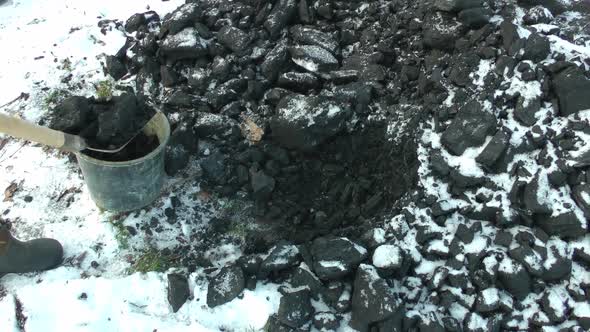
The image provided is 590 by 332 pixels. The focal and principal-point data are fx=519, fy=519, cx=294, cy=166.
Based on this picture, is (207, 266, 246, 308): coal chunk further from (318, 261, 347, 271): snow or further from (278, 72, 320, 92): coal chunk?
(278, 72, 320, 92): coal chunk

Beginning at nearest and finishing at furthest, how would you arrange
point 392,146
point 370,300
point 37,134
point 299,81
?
1. point 37,134
2. point 370,300
3. point 392,146
4. point 299,81

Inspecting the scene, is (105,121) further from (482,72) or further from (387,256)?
(482,72)

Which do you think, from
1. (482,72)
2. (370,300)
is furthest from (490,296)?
(482,72)

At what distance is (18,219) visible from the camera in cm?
366

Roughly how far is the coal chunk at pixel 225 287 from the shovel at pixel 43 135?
3.40 ft

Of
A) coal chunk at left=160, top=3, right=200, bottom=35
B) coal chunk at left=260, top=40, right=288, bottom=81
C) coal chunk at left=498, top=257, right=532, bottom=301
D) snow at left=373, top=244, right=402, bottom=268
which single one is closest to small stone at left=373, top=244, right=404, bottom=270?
snow at left=373, top=244, right=402, bottom=268

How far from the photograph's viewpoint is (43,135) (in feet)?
9.46

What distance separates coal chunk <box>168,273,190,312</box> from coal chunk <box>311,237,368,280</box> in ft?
2.71

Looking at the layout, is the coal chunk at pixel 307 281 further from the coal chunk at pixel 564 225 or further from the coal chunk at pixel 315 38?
the coal chunk at pixel 315 38

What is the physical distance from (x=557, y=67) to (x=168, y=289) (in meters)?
2.92

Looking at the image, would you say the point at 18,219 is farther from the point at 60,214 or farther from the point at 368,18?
the point at 368,18

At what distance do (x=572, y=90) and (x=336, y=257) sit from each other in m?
1.88

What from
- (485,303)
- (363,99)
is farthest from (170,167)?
(485,303)

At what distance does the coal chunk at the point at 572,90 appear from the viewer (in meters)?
3.35
